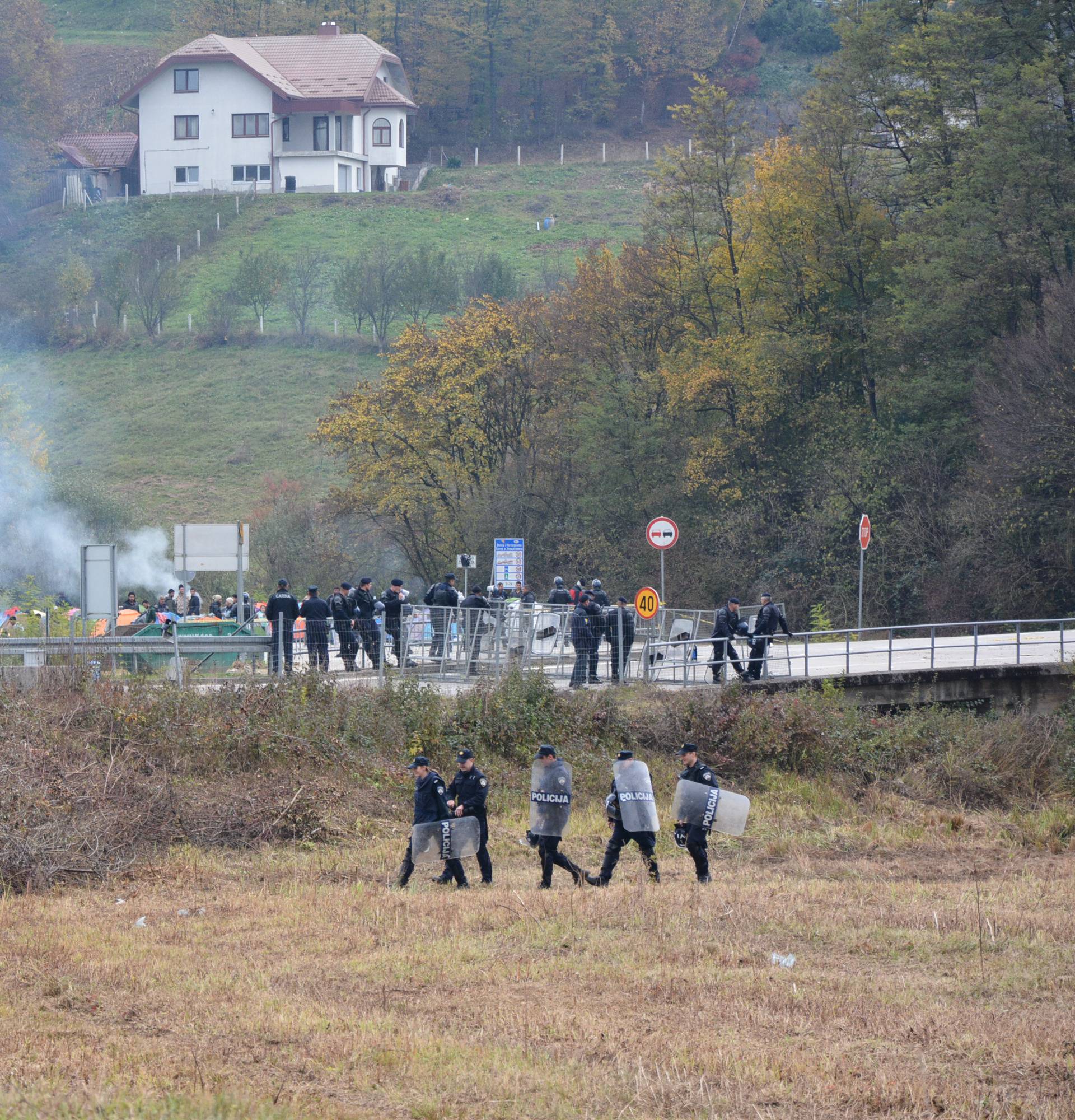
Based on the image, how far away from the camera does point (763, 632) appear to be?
26391 millimetres

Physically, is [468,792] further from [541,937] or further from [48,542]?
[48,542]

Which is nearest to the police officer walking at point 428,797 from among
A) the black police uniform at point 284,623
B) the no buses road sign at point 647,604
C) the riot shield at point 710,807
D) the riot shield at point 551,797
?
the riot shield at point 551,797

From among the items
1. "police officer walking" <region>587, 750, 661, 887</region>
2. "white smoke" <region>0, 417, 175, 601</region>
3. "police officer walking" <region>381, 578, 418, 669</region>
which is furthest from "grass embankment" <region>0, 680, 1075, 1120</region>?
"white smoke" <region>0, 417, 175, 601</region>

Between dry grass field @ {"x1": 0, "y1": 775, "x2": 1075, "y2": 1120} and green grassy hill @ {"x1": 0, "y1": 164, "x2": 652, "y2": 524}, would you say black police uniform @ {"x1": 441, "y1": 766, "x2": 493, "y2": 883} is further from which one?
green grassy hill @ {"x1": 0, "y1": 164, "x2": 652, "y2": 524}

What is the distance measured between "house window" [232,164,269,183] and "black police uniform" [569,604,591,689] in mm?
87306

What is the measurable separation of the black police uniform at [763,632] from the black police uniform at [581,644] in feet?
9.22

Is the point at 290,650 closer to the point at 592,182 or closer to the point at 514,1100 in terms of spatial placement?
the point at 514,1100

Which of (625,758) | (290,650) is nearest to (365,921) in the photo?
(625,758)

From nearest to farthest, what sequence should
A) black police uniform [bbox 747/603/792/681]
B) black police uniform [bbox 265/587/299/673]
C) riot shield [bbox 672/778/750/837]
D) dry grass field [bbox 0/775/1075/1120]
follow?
dry grass field [bbox 0/775/1075/1120] < riot shield [bbox 672/778/750/837] < black police uniform [bbox 265/587/299/673] < black police uniform [bbox 747/603/792/681]

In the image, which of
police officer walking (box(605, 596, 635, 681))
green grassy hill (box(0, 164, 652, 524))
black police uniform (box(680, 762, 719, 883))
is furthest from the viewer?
green grassy hill (box(0, 164, 652, 524))

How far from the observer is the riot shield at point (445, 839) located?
50.5 ft

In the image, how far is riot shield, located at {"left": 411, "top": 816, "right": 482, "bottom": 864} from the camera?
15.4 m

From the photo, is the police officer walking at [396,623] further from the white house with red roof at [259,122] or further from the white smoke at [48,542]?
the white house with red roof at [259,122]

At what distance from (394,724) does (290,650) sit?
98.8 inches
